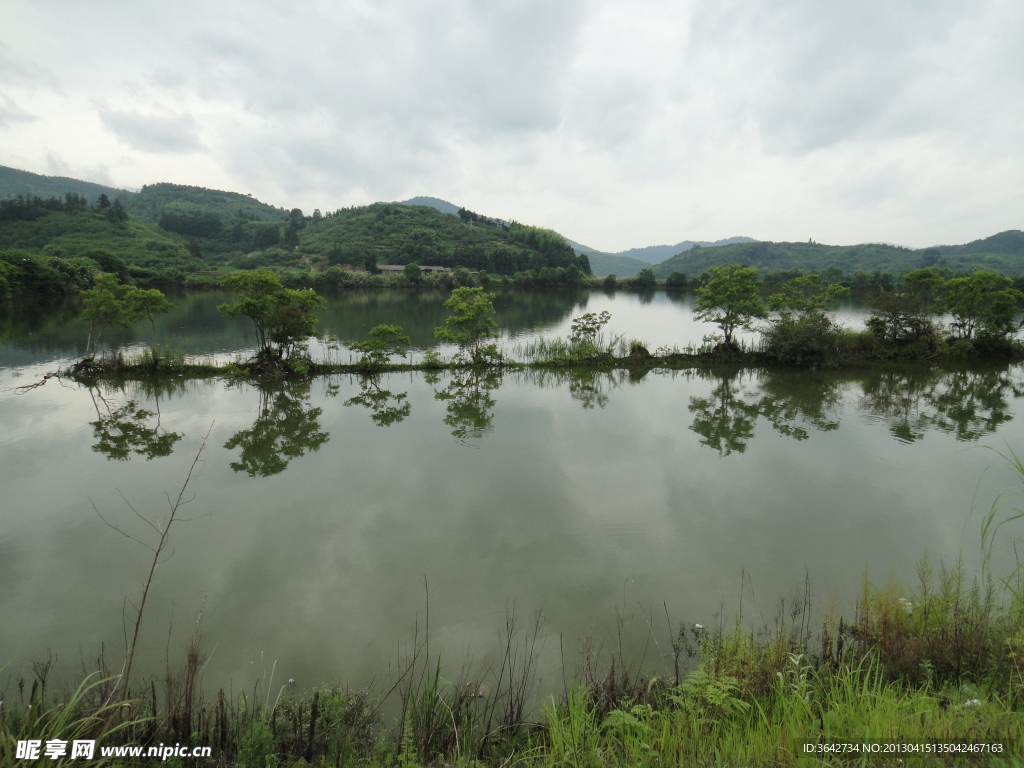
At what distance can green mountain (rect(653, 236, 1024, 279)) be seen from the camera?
86062 millimetres

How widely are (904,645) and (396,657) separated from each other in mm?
4527

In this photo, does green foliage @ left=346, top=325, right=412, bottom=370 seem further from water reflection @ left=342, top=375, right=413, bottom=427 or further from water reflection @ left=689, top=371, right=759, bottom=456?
water reflection @ left=689, top=371, right=759, bottom=456

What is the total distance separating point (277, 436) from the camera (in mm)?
10547

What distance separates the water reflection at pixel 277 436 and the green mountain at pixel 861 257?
93.8m

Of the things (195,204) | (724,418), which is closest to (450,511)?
(724,418)

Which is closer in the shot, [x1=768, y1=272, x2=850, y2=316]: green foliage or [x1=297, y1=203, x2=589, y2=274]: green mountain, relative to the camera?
[x1=768, y1=272, x2=850, y2=316]: green foliage

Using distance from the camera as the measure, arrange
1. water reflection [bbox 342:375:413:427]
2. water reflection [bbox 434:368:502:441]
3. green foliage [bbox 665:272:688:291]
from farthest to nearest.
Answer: green foliage [bbox 665:272:688:291] < water reflection [bbox 342:375:413:427] < water reflection [bbox 434:368:502:441]

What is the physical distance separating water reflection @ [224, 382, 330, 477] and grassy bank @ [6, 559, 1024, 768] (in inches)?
199

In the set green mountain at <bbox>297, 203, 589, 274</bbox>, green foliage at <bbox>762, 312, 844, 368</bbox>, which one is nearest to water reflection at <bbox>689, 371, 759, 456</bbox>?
green foliage at <bbox>762, 312, 844, 368</bbox>

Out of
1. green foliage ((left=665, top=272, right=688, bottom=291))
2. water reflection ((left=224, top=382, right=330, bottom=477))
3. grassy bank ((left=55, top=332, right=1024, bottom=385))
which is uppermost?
green foliage ((left=665, top=272, right=688, bottom=291))

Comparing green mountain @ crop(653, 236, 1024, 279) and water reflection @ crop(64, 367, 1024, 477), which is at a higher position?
green mountain @ crop(653, 236, 1024, 279)

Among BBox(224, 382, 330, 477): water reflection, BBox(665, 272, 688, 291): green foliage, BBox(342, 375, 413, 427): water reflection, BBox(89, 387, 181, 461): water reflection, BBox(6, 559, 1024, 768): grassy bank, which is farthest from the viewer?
BBox(665, 272, 688, 291): green foliage

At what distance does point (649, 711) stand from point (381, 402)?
36.7 feet

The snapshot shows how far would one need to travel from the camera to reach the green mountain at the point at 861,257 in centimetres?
8606
